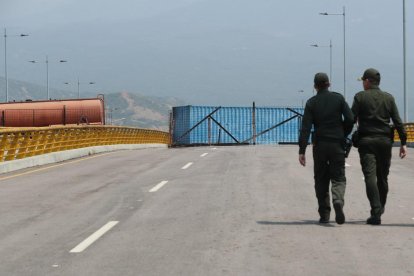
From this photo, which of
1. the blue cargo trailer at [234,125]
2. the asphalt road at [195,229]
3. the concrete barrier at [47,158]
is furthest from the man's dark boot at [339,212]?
the blue cargo trailer at [234,125]

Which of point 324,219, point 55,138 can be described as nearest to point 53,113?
point 55,138

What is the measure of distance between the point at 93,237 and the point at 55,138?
18.5m

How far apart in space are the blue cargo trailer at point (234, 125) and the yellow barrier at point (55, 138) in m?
6.14

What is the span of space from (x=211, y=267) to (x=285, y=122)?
46.9 metres

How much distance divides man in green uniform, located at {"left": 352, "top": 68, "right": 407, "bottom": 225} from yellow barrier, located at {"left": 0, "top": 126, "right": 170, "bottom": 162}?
13.6 m

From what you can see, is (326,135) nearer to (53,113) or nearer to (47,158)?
(47,158)

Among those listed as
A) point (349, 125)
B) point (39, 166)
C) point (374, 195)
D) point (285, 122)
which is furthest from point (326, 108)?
point (285, 122)

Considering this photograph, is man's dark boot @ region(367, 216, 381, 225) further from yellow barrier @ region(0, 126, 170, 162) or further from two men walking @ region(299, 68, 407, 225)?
yellow barrier @ region(0, 126, 170, 162)

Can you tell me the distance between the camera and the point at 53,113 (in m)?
49.8

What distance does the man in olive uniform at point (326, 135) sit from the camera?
9.12m

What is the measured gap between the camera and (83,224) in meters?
9.41

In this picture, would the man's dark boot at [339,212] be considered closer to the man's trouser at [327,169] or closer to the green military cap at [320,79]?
the man's trouser at [327,169]

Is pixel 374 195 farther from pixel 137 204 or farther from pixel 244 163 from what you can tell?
pixel 244 163

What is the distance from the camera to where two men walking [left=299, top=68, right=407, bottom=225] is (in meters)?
9.13
